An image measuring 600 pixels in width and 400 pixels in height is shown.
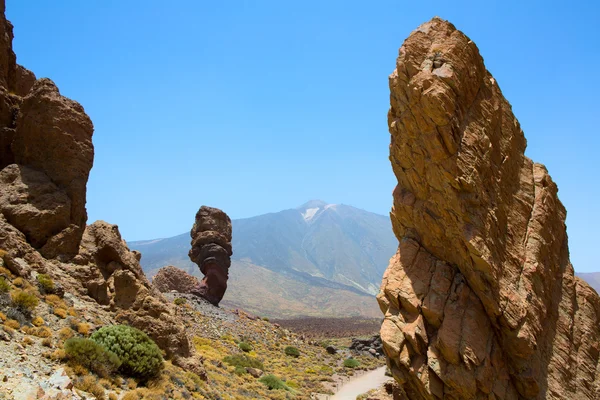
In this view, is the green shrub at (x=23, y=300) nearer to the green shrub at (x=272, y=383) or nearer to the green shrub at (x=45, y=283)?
the green shrub at (x=45, y=283)

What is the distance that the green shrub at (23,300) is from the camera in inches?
529

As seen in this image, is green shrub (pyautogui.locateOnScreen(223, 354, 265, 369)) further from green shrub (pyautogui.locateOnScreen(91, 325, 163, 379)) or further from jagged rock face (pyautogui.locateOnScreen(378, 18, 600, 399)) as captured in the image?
jagged rock face (pyautogui.locateOnScreen(378, 18, 600, 399))

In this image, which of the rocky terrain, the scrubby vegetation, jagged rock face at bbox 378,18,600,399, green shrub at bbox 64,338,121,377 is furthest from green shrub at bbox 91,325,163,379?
jagged rock face at bbox 378,18,600,399

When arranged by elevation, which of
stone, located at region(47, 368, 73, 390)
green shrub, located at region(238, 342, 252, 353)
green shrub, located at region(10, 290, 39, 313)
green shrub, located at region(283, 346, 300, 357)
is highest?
green shrub, located at region(10, 290, 39, 313)

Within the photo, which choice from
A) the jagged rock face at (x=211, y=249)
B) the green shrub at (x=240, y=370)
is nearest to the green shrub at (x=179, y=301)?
the jagged rock face at (x=211, y=249)

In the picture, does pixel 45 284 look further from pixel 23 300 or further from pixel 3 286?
pixel 3 286

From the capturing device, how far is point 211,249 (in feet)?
167

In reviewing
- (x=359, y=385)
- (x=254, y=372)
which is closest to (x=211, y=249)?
(x=254, y=372)

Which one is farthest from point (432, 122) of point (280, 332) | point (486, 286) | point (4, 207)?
point (280, 332)

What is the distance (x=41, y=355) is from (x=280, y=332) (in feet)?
150

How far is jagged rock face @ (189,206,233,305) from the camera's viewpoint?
51.1m

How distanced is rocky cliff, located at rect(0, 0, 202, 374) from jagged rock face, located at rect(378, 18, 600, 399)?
10.1 metres

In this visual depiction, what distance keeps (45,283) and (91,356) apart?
12.5 feet

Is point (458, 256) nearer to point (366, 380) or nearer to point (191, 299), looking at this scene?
point (366, 380)
